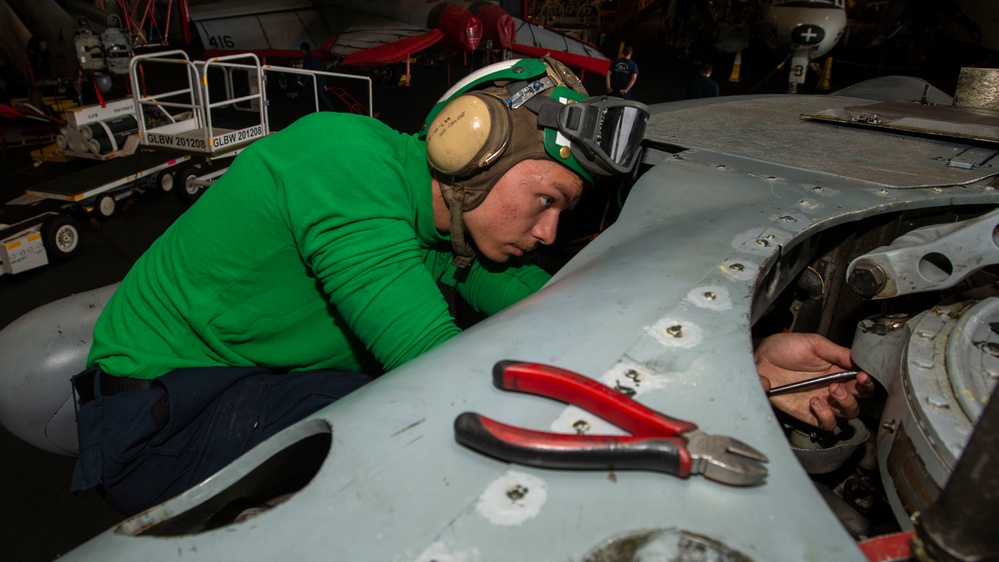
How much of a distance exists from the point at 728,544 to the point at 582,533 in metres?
0.13

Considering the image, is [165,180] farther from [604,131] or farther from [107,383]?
[604,131]

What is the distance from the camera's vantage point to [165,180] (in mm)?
5598

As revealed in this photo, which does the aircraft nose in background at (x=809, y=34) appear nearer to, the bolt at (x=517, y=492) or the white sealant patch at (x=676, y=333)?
the white sealant patch at (x=676, y=333)

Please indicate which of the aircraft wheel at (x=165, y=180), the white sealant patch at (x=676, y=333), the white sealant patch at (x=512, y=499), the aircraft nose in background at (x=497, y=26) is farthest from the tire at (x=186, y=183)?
the white sealant patch at (x=512, y=499)

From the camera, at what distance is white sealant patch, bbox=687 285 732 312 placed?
3.03 feet

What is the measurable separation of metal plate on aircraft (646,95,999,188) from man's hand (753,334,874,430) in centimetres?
40

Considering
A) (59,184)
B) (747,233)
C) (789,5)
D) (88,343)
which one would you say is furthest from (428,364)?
(789,5)

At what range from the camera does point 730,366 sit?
79 centimetres

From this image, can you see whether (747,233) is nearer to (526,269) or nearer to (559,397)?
(559,397)

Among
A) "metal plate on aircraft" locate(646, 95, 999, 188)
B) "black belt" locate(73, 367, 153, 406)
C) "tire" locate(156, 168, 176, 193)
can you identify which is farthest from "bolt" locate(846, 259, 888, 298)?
"tire" locate(156, 168, 176, 193)

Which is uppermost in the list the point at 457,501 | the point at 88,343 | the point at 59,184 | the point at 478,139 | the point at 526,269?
the point at 478,139

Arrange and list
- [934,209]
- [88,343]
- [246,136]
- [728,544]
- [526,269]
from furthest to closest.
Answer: [246,136] → [526,269] → [88,343] → [934,209] → [728,544]

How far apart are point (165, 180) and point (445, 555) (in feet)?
19.3

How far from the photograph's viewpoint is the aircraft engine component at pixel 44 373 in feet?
5.24
